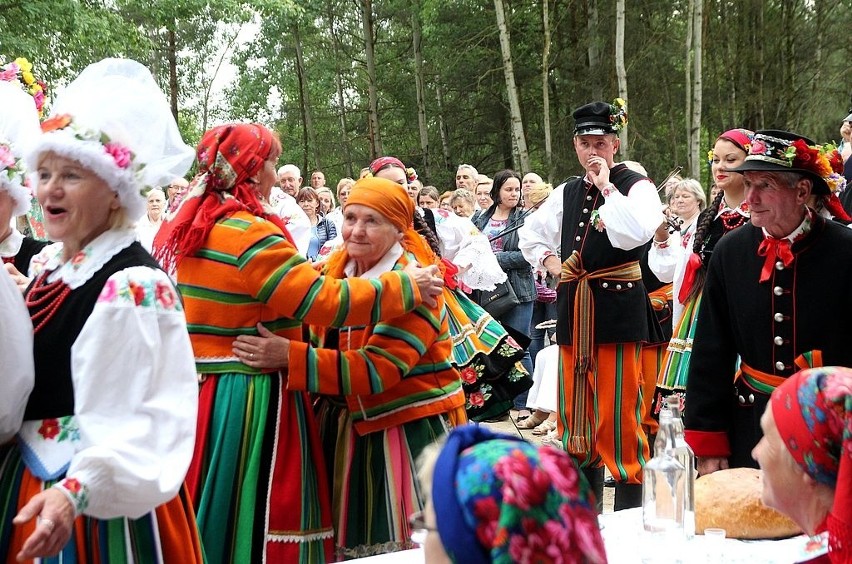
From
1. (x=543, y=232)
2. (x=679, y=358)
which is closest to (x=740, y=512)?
(x=679, y=358)

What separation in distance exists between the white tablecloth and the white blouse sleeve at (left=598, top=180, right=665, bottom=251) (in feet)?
7.47

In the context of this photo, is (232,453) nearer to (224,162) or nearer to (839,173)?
(224,162)

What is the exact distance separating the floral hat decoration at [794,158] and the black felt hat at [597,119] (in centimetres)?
172

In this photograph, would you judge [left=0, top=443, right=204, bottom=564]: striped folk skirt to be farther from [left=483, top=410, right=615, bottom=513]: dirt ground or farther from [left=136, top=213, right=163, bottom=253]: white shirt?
[left=136, top=213, right=163, bottom=253]: white shirt

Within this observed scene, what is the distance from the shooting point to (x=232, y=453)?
9.84 feet

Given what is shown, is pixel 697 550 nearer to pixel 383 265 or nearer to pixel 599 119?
pixel 383 265

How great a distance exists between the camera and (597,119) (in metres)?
4.79

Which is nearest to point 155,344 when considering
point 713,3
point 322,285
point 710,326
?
point 322,285

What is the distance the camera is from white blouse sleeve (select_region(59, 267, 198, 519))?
1921 millimetres

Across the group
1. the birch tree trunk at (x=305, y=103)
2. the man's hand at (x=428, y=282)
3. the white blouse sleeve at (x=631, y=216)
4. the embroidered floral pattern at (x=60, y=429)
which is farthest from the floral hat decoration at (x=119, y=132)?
the birch tree trunk at (x=305, y=103)

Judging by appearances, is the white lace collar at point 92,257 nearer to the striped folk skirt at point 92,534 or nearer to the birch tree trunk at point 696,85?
the striped folk skirt at point 92,534

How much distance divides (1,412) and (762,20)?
2264 cm

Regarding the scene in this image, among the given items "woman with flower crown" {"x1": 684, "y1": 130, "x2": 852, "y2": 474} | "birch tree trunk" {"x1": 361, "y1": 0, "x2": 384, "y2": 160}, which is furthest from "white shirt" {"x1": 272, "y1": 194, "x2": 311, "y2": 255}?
"birch tree trunk" {"x1": 361, "y1": 0, "x2": 384, "y2": 160}

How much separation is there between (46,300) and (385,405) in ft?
4.65
